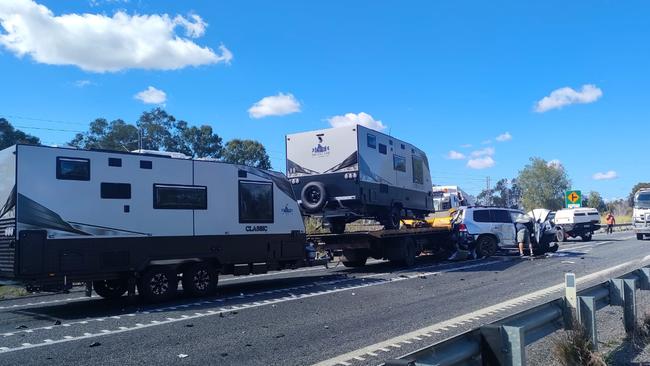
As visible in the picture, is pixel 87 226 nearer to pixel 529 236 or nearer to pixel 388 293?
pixel 388 293

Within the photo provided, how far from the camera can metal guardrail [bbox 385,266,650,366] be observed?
3.85 m

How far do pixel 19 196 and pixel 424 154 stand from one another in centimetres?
1440

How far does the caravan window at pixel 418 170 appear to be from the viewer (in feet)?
65.1

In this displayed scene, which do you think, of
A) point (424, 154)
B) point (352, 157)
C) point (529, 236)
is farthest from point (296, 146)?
point (529, 236)

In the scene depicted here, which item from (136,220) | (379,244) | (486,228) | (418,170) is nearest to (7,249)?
(136,220)

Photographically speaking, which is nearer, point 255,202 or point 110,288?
point 110,288

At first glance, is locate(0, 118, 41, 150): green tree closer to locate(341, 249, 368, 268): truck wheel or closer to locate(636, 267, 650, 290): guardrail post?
locate(341, 249, 368, 268): truck wheel

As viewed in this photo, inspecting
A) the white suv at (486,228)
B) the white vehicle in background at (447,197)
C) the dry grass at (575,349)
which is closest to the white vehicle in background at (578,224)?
the white vehicle in background at (447,197)

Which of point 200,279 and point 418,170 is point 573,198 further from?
point 200,279

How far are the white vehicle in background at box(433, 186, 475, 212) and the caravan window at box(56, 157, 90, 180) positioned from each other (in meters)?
18.0

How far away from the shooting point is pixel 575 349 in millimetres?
5453

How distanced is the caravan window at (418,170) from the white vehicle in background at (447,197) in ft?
18.4

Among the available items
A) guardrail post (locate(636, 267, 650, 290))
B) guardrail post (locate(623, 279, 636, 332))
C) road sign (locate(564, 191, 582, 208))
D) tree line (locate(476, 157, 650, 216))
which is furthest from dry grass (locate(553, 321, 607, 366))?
tree line (locate(476, 157, 650, 216))

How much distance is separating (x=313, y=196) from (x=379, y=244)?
2580mm
